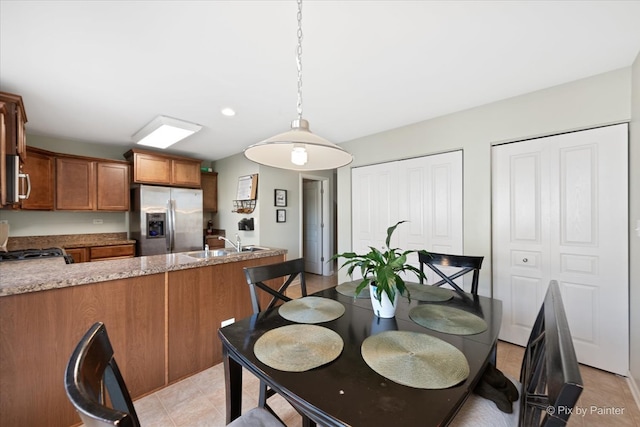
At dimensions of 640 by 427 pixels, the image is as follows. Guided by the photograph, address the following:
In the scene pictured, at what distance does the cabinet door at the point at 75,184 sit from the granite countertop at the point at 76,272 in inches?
81.1

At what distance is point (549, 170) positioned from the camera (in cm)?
227

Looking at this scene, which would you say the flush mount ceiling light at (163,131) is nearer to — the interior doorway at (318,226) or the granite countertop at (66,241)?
the granite countertop at (66,241)

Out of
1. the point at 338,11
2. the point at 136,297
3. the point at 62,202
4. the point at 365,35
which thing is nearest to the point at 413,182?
the point at 365,35

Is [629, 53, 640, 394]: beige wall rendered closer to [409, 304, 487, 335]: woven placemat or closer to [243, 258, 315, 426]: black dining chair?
[409, 304, 487, 335]: woven placemat

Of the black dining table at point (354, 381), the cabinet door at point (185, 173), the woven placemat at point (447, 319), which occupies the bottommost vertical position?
the black dining table at point (354, 381)

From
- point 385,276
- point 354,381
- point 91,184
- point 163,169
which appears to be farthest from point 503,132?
point 91,184

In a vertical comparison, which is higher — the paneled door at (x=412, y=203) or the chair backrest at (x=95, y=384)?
the paneled door at (x=412, y=203)

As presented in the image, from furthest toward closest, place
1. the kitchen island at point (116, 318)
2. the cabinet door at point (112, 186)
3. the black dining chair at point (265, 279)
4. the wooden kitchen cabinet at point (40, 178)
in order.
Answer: the cabinet door at point (112, 186), the wooden kitchen cabinet at point (40, 178), the black dining chair at point (265, 279), the kitchen island at point (116, 318)

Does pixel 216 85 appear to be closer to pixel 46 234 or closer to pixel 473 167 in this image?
pixel 473 167

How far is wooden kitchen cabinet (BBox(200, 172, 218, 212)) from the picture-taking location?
496cm

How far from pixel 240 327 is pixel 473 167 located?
8.59 feet

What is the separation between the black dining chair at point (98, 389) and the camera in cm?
50

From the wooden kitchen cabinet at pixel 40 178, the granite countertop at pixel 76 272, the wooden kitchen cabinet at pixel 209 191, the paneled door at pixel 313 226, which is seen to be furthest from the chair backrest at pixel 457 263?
the wooden kitchen cabinet at pixel 40 178

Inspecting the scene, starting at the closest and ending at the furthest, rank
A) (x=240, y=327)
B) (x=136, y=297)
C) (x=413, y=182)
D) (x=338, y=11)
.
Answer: (x=240, y=327)
(x=338, y=11)
(x=136, y=297)
(x=413, y=182)
